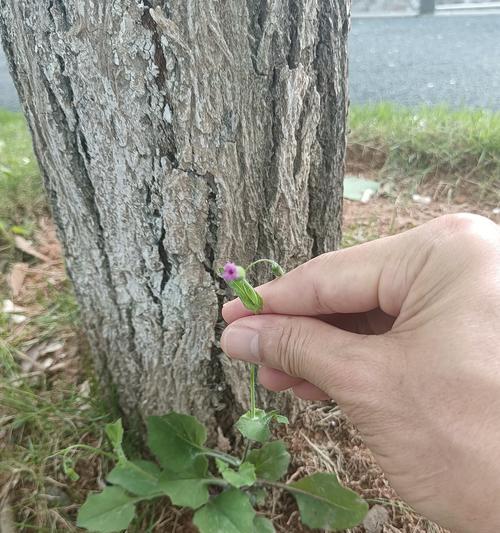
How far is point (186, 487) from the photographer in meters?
→ 1.22

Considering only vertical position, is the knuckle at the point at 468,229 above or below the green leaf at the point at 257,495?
above

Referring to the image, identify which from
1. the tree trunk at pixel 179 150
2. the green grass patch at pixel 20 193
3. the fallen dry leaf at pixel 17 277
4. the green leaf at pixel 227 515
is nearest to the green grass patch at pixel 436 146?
the tree trunk at pixel 179 150

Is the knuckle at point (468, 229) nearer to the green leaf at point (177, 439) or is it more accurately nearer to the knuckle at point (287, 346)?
the knuckle at point (287, 346)

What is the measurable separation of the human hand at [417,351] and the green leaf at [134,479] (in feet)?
1.36

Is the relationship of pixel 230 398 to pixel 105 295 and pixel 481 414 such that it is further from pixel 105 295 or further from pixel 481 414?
pixel 481 414

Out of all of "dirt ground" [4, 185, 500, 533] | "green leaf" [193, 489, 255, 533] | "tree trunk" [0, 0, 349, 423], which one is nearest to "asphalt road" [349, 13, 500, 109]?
"dirt ground" [4, 185, 500, 533]

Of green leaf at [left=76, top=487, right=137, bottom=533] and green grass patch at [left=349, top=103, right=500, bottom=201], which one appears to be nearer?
green leaf at [left=76, top=487, right=137, bottom=533]

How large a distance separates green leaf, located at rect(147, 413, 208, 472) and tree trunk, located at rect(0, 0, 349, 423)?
0.16 m

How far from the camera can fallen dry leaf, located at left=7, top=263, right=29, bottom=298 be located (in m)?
2.09

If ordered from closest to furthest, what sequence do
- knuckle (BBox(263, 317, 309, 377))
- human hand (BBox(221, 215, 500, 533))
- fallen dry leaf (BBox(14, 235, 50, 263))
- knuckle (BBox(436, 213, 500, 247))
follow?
human hand (BBox(221, 215, 500, 533)), knuckle (BBox(436, 213, 500, 247)), knuckle (BBox(263, 317, 309, 377)), fallen dry leaf (BBox(14, 235, 50, 263))

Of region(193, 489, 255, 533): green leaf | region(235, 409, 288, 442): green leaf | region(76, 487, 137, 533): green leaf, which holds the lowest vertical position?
region(76, 487, 137, 533): green leaf

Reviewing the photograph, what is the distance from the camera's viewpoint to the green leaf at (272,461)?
1.26m

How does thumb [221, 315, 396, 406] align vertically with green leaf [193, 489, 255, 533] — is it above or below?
above

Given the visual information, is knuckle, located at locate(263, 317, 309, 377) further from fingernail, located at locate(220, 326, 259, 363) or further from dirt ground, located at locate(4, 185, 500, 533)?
dirt ground, located at locate(4, 185, 500, 533)
